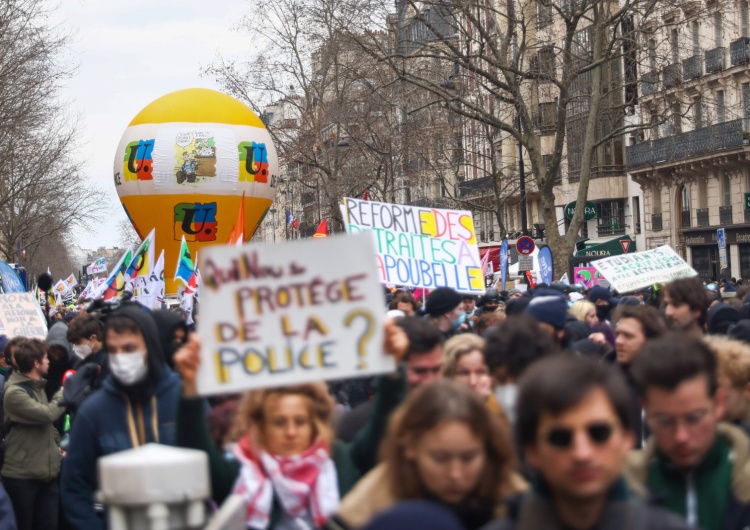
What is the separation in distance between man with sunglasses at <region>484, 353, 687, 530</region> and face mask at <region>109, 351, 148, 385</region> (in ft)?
9.54

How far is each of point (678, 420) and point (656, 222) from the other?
4570 cm

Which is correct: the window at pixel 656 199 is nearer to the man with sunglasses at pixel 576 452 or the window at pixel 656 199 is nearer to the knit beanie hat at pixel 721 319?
the knit beanie hat at pixel 721 319

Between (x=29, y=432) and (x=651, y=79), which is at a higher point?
(x=651, y=79)

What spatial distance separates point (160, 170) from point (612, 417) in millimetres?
31042

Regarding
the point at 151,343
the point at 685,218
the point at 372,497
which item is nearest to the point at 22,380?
the point at 151,343

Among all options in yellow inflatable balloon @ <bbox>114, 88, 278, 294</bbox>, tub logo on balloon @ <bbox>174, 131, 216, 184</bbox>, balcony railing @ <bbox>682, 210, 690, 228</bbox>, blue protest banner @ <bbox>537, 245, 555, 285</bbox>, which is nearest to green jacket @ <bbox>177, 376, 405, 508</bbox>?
blue protest banner @ <bbox>537, 245, 555, 285</bbox>

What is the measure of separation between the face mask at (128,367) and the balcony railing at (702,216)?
4018 centimetres

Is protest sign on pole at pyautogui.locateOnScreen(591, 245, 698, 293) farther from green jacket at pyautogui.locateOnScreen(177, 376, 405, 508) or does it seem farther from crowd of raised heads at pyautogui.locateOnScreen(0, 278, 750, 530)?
green jacket at pyautogui.locateOnScreen(177, 376, 405, 508)

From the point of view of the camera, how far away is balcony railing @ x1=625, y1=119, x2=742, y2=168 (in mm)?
40969

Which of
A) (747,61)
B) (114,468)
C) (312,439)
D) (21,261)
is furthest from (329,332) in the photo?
(21,261)

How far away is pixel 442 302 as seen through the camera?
912 centimetres

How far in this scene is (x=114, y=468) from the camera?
3387mm

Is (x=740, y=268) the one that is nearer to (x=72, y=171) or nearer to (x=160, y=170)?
(x=160, y=170)

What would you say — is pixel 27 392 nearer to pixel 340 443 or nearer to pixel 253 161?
pixel 340 443
